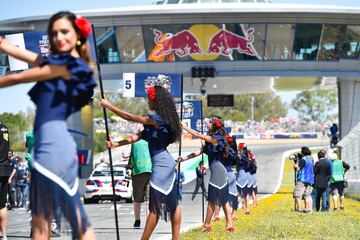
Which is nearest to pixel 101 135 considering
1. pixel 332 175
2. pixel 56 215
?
pixel 332 175

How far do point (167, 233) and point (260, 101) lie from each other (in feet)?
570

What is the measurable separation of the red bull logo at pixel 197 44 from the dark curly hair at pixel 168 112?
38911 millimetres

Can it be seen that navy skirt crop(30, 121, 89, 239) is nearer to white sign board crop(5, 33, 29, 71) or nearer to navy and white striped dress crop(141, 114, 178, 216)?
navy and white striped dress crop(141, 114, 178, 216)

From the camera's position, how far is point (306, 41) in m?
50.2

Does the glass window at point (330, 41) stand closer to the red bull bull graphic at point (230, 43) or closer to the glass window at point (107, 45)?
the red bull bull graphic at point (230, 43)

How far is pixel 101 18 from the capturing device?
49406 millimetres

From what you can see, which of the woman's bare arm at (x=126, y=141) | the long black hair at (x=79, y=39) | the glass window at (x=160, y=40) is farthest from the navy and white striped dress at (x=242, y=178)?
the glass window at (x=160, y=40)

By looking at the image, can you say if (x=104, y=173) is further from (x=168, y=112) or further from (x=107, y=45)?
(x=168, y=112)

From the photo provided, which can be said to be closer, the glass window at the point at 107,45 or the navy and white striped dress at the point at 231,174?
the navy and white striped dress at the point at 231,174

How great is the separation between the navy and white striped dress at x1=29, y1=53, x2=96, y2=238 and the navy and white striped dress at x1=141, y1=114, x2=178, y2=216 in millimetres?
3827

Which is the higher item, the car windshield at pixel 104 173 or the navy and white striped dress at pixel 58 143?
the navy and white striped dress at pixel 58 143

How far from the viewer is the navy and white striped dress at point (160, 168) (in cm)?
1077

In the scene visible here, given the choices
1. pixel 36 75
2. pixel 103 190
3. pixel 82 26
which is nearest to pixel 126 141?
pixel 82 26

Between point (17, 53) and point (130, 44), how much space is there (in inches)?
1723
